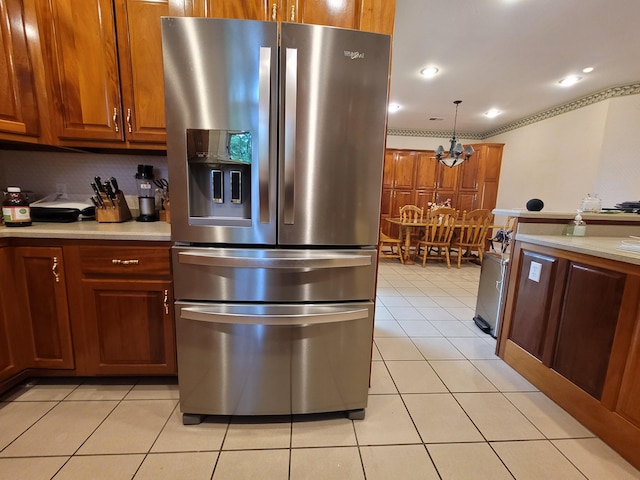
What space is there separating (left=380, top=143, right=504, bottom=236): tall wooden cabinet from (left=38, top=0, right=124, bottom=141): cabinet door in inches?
205

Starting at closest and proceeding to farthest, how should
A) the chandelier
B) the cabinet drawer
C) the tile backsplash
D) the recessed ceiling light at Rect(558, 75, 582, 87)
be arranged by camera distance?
the cabinet drawer → the tile backsplash → the recessed ceiling light at Rect(558, 75, 582, 87) → the chandelier

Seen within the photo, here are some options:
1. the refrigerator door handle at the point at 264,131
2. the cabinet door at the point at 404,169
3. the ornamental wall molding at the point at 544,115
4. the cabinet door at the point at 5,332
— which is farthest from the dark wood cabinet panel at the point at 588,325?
the cabinet door at the point at 404,169

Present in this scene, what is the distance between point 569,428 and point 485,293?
46.9 inches

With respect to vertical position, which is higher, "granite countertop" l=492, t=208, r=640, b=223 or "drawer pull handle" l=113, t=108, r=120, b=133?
"drawer pull handle" l=113, t=108, r=120, b=133

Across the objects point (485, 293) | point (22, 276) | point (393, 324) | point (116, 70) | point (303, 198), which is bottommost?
point (393, 324)

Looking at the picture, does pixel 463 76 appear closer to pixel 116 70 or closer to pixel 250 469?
pixel 116 70

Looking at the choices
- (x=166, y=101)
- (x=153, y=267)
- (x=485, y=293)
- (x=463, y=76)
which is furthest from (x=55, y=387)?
(x=463, y=76)

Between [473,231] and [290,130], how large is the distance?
4484 millimetres

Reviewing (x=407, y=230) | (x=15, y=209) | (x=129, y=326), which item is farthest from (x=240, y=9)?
(x=407, y=230)

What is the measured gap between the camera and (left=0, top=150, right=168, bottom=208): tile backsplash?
187 cm

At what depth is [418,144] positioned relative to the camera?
6.63 meters

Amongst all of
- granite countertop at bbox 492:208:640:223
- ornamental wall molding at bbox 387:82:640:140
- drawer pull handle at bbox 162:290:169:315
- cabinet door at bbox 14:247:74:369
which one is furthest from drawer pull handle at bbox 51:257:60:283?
ornamental wall molding at bbox 387:82:640:140

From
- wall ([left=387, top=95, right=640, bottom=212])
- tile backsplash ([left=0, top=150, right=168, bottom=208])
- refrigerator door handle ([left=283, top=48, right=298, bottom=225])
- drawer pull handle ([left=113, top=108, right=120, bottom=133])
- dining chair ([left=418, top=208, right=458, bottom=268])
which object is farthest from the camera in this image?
dining chair ([left=418, top=208, right=458, bottom=268])

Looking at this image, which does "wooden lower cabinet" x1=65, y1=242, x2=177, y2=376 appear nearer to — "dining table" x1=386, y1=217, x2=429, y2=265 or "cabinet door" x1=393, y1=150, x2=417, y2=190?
"dining table" x1=386, y1=217, x2=429, y2=265
